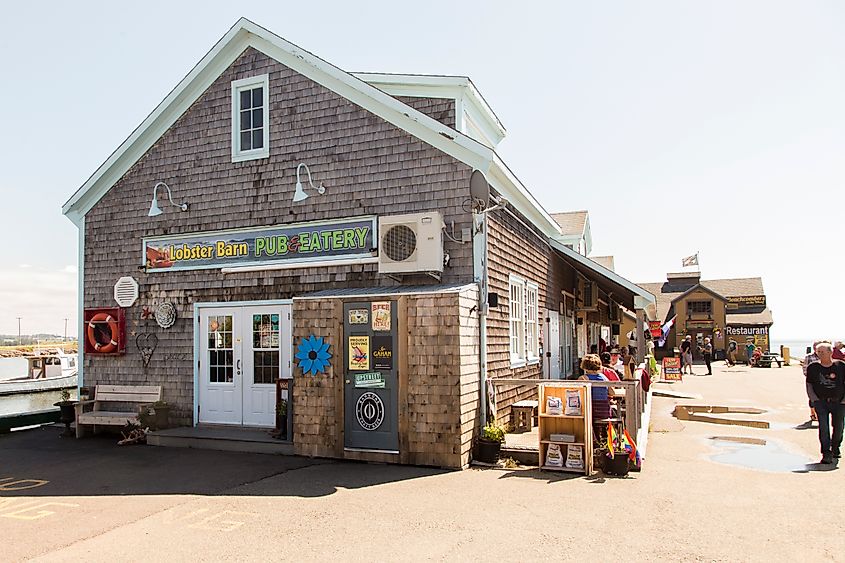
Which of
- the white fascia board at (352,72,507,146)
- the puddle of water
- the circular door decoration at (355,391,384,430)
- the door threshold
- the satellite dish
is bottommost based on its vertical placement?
the puddle of water

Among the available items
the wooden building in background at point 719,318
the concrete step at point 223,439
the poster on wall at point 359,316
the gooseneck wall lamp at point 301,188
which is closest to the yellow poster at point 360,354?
the poster on wall at point 359,316

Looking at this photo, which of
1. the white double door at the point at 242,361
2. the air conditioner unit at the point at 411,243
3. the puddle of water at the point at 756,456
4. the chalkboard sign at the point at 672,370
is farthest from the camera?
the chalkboard sign at the point at 672,370

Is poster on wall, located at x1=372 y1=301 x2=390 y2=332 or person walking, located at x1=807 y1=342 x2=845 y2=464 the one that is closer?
person walking, located at x1=807 y1=342 x2=845 y2=464

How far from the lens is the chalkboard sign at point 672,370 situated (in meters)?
25.0

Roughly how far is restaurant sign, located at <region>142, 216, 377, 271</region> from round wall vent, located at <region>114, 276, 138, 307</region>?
0.49 metres

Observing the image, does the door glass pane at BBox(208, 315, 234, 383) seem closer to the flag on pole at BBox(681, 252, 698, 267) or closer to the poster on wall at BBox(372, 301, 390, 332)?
the poster on wall at BBox(372, 301, 390, 332)

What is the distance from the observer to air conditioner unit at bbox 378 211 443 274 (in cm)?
1004

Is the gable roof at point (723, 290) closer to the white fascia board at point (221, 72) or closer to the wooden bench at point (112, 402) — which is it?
the white fascia board at point (221, 72)

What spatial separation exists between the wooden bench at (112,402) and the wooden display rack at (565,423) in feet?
23.5

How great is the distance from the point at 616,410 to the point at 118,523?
6.52m

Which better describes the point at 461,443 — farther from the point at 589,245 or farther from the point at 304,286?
the point at 589,245

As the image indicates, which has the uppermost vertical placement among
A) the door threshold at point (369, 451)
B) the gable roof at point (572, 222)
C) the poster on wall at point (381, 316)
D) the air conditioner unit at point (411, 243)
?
the gable roof at point (572, 222)

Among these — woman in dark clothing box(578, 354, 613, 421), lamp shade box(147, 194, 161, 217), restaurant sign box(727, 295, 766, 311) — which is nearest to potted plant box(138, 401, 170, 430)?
lamp shade box(147, 194, 161, 217)

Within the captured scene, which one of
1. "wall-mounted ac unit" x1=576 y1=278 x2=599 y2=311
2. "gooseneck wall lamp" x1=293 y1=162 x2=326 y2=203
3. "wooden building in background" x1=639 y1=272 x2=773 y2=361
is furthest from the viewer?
"wooden building in background" x1=639 y1=272 x2=773 y2=361
